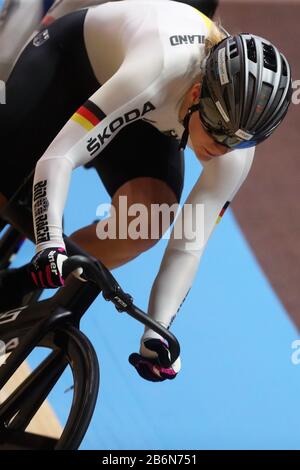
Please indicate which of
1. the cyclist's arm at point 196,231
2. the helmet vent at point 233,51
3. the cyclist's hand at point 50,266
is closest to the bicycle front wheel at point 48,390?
the cyclist's hand at point 50,266

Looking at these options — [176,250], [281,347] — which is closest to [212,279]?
[281,347]

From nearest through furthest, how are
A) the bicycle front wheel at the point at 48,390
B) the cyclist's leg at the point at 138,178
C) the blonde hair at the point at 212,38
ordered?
the bicycle front wheel at the point at 48,390 → the blonde hair at the point at 212,38 → the cyclist's leg at the point at 138,178

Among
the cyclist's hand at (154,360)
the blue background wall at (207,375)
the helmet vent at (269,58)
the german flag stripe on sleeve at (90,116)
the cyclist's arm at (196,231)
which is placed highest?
the german flag stripe on sleeve at (90,116)

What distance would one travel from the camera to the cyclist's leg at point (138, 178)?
1962mm

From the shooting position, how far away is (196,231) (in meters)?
1.73

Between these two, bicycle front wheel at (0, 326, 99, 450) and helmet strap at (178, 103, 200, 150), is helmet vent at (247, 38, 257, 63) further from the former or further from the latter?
bicycle front wheel at (0, 326, 99, 450)

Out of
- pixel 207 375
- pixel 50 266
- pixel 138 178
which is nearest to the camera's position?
pixel 50 266

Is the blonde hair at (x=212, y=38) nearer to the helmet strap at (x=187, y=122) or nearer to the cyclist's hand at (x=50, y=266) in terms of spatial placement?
the helmet strap at (x=187, y=122)

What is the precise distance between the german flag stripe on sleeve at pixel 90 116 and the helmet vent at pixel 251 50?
13.9 inches

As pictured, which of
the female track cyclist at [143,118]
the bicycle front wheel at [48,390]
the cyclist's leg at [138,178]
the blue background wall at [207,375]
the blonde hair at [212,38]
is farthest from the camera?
the blue background wall at [207,375]

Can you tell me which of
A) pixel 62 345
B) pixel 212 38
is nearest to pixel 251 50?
pixel 212 38

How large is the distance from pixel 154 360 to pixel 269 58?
0.74 meters

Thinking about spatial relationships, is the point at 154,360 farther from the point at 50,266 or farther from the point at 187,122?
the point at 187,122
